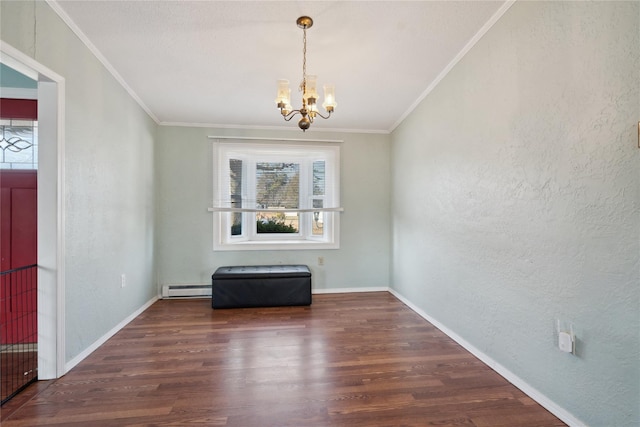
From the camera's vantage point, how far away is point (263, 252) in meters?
3.88

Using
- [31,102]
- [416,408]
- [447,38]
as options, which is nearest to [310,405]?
[416,408]

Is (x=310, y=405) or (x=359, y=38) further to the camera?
(x=359, y=38)

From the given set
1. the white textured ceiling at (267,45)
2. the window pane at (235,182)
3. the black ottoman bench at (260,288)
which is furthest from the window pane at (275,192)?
the white textured ceiling at (267,45)

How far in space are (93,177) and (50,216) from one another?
1.78 feet

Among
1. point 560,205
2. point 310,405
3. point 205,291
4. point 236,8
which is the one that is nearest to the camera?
point 560,205

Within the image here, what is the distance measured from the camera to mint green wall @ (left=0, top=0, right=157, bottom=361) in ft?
5.76

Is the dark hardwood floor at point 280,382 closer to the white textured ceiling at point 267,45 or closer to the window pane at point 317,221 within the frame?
the window pane at point 317,221

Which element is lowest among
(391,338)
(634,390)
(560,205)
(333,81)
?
(391,338)

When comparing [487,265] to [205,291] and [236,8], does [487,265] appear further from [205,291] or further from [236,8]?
[205,291]

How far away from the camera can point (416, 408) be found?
161 centimetres

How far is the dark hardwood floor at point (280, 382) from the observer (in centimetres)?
154

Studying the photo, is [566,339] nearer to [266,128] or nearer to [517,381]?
[517,381]

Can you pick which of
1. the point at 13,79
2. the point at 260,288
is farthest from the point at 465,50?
the point at 13,79

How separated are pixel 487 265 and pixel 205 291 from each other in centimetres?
336
